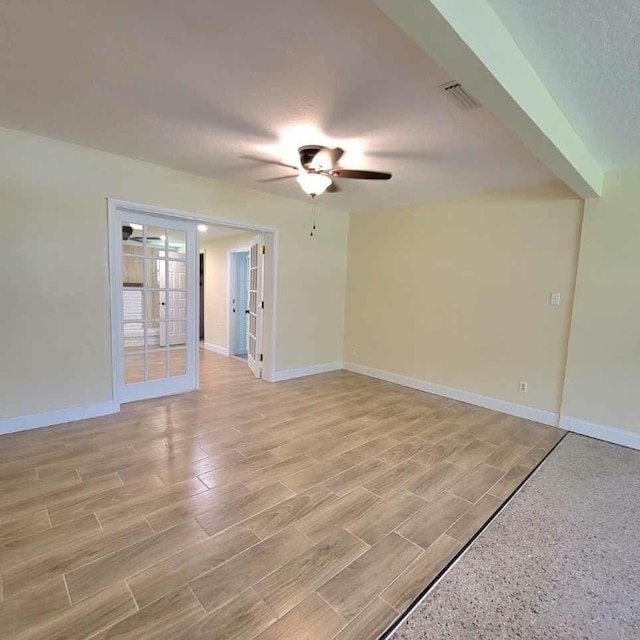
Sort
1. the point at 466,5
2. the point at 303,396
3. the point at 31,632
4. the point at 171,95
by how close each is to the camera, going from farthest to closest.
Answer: the point at 303,396 < the point at 171,95 < the point at 31,632 < the point at 466,5

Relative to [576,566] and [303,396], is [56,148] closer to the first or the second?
[303,396]

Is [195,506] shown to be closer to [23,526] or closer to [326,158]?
[23,526]

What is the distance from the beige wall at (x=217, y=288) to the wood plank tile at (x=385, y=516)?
5208mm

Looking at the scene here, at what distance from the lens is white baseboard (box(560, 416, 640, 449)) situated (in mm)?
3215

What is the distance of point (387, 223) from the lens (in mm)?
5188

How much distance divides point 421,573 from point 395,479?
838 mm


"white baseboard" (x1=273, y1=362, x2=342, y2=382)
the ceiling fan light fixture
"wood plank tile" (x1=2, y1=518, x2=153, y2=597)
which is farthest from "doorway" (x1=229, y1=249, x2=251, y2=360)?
"wood plank tile" (x1=2, y1=518, x2=153, y2=597)

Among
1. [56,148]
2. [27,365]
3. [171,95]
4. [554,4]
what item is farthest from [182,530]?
[56,148]

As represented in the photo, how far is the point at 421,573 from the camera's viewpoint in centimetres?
174

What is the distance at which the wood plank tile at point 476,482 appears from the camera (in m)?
2.42

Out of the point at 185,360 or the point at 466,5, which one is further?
the point at 185,360

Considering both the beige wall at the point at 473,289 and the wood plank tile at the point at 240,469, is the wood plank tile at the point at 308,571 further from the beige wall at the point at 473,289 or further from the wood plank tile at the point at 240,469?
the beige wall at the point at 473,289

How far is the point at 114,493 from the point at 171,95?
2.64m

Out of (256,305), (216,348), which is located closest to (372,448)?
(256,305)
